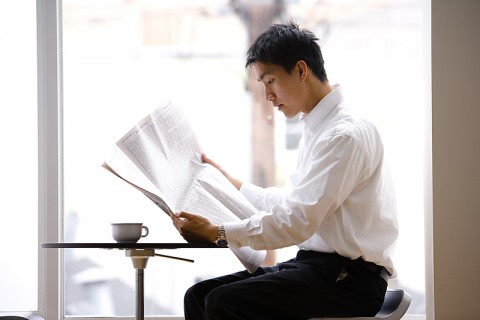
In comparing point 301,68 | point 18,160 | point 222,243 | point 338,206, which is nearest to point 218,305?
point 222,243

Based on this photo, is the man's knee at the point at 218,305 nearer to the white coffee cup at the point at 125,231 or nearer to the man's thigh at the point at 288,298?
the man's thigh at the point at 288,298

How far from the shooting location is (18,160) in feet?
11.4

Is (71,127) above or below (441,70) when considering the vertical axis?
below

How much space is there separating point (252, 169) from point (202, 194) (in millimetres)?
1524

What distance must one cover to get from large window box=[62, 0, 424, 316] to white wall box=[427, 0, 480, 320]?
0.20 m

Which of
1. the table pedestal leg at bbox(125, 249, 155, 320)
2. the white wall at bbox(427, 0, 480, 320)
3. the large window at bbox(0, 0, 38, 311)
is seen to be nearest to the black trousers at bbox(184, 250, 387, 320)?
the table pedestal leg at bbox(125, 249, 155, 320)

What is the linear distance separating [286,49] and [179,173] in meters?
0.50

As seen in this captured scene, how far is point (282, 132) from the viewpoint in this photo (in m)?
3.47

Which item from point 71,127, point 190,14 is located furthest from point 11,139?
point 190,14

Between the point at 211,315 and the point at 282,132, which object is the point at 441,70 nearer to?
the point at 282,132

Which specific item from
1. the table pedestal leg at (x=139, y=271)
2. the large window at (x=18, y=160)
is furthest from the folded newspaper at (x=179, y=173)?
the large window at (x=18, y=160)

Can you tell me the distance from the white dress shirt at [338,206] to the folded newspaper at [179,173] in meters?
0.10

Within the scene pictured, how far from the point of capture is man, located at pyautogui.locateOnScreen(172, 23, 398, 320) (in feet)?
6.06

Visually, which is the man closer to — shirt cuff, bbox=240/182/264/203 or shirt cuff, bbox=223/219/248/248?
shirt cuff, bbox=223/219/248/248
